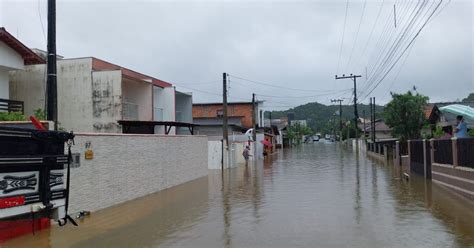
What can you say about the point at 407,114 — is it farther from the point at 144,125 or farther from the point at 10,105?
the point at 10,105

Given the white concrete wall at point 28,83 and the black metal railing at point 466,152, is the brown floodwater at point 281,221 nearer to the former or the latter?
the black metal railing at point 466,152

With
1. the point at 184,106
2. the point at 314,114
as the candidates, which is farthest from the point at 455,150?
the point at 314,114

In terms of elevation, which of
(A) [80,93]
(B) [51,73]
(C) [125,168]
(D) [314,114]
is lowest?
(C) [125,168]

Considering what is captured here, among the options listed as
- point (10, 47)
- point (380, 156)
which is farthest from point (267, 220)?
point (380, 156)

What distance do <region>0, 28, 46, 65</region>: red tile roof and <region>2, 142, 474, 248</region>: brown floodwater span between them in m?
9.39

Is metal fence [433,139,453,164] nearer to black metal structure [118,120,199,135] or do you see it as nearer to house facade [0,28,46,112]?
black metal structure [118,120,199,135]

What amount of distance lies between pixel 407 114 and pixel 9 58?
38.8 metres

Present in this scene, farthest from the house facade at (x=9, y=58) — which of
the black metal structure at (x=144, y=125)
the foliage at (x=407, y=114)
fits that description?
the foliage at (x=407, y=114)

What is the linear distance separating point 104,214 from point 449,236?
885 centimetres

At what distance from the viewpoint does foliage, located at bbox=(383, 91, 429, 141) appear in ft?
163

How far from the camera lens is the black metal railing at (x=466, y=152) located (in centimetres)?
1513

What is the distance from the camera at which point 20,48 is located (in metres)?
22.0

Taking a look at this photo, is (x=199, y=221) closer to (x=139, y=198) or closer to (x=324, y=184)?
(x=139, y=198)

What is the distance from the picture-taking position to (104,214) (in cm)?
1393
